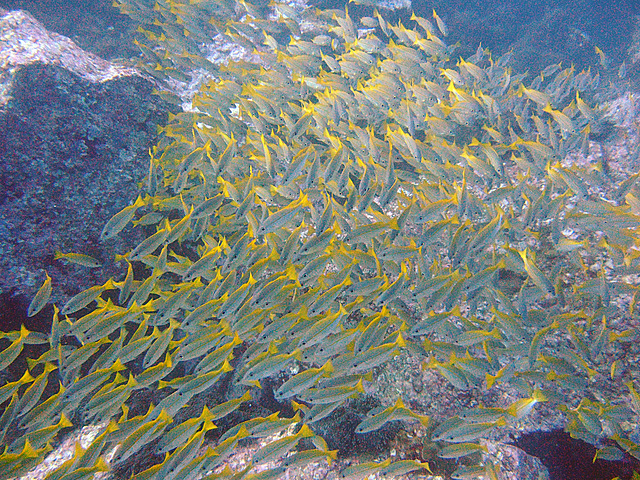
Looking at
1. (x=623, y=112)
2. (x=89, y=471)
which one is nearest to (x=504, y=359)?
(x=89, y=471)

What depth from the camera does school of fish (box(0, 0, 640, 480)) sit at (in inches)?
93.0

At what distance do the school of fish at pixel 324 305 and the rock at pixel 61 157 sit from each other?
0.47m

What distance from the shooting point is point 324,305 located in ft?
8.62

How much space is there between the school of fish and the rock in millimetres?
472

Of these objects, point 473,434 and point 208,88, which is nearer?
point 473,434

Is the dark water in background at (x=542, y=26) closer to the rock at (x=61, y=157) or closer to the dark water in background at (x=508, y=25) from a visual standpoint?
the dark water in background at (x=508, y=25)

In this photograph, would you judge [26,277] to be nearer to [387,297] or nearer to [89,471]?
[89,471]

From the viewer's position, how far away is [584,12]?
16.3 meters

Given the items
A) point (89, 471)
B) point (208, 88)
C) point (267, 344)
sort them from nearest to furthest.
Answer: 1. point (89, 471)
2. point (267, 344)
3. point (208, 88)

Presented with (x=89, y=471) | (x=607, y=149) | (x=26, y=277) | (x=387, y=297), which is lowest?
(x=26, y=277)

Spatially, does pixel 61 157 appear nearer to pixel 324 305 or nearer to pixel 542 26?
pixel 324 305

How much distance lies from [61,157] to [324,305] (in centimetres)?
396

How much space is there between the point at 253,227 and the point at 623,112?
9150 millimetres

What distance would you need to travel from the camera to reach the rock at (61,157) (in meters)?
3.50
